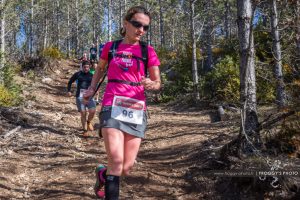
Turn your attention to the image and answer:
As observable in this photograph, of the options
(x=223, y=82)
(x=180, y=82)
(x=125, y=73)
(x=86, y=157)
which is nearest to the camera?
(x=125, y=73)

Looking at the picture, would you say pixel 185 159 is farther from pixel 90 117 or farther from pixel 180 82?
pixel 180 82

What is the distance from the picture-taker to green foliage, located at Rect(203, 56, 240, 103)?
12297mm

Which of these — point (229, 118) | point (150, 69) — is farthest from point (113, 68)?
point (229, 118)

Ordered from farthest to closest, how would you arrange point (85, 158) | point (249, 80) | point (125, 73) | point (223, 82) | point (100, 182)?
point (223, 82) < point (85, 158) < point (249, 80) < point (100, 182) < point (125, 73)

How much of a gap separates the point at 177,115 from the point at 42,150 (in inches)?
226

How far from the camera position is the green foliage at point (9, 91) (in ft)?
38.8

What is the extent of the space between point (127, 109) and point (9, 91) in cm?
1094

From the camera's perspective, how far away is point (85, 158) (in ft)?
22.2

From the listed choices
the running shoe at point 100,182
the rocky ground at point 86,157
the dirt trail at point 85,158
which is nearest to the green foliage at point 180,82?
the rocky ground at point 86,157

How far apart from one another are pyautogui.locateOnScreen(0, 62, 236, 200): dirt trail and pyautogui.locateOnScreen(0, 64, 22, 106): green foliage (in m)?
1.34

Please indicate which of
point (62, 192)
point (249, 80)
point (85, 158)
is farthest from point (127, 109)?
point (85, 158)

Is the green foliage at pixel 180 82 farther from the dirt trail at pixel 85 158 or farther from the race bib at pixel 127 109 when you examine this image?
the race bib at pixel 127 109

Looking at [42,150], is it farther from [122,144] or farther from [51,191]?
[122,144]

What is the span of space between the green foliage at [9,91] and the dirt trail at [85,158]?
1.34 metres
